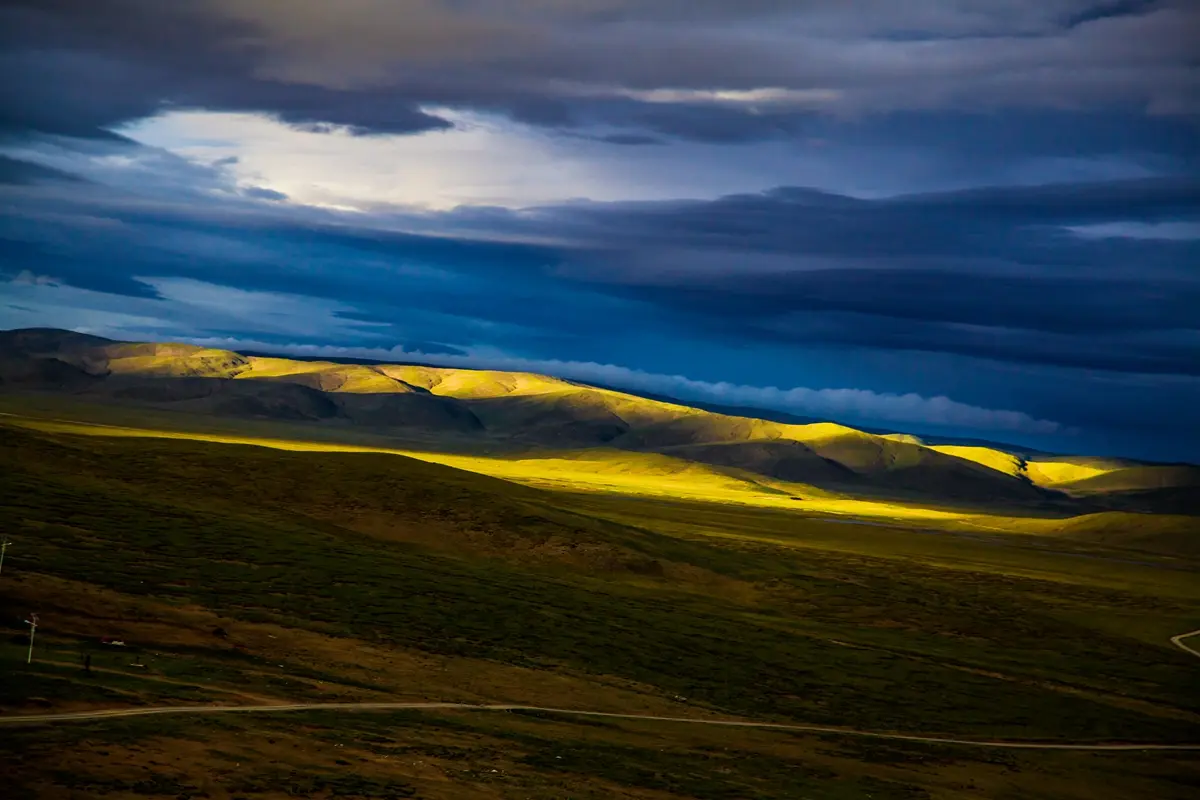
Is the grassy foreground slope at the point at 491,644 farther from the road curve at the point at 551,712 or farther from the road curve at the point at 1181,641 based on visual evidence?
the road curve at the point at 1181,641

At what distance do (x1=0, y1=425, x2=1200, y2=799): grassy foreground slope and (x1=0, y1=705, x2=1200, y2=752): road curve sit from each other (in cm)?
147

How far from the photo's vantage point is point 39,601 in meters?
60.5

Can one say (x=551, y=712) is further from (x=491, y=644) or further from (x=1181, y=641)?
(x=1181, y=641)

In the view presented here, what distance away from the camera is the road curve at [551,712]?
41.5m

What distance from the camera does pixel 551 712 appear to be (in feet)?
204

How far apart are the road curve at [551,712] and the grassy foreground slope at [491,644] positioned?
1475mm

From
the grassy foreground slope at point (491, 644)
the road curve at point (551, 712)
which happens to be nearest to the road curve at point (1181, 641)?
the grassy foreground slope at point (491, 644)

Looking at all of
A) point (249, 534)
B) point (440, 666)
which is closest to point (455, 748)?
point (440, 666)

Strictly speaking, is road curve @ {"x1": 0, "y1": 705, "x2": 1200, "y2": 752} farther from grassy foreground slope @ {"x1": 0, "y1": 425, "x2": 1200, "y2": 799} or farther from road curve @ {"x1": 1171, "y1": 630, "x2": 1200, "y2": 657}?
road curve @ {"x1": 1171, "y1": 630, "x2": 1200, "y2": 657}

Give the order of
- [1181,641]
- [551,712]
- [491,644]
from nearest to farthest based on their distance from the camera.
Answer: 1. [551,712]
2. [491,644]
3. [1181,641]

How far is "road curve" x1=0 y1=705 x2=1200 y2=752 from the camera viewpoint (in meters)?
41.5

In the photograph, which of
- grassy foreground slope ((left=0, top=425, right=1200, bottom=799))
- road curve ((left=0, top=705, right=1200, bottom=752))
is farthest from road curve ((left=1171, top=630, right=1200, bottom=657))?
road curve ((left=0, top=705, right=1200, bottom=752))

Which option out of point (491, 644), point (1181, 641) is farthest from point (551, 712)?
point (1181, 641)

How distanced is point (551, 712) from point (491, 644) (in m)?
17.6
